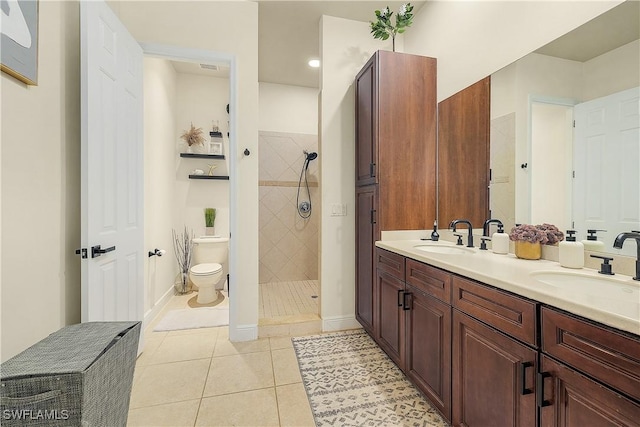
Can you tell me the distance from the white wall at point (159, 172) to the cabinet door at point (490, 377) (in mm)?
2692

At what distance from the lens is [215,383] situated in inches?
73.2

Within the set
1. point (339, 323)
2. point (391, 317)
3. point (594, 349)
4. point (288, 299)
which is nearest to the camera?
point (594, 349)

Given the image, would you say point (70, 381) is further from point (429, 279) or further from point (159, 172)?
point (159, 172)

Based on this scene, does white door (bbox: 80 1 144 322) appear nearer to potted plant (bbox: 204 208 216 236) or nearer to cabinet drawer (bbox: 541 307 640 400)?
potted plant (bbox: 204 208 216 236)

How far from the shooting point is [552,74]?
4.91 feet

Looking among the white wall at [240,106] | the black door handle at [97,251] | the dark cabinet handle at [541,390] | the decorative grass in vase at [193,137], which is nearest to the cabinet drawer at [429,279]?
the dark cabinet handle at [541,390]

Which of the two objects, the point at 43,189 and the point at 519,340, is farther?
the point at 43,189

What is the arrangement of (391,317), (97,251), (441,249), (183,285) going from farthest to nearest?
(183,285) → (441,249) → (391,317) → (97,251)

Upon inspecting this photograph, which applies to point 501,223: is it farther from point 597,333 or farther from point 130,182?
point 130,182

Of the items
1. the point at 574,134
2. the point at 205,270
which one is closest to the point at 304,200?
the point at 205,270

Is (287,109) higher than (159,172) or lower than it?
higher

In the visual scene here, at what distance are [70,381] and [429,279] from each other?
1.57m

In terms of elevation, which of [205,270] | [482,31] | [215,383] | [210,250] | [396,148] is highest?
[482,31]

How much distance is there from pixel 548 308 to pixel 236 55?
2.69 metres
